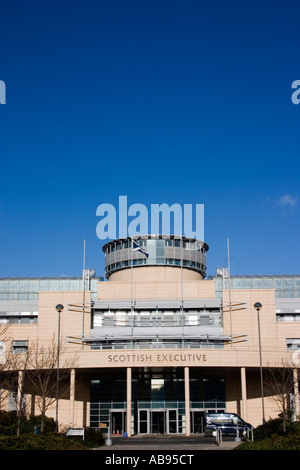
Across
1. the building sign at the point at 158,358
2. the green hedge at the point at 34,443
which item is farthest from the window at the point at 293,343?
the green hedge at the point at 34,443

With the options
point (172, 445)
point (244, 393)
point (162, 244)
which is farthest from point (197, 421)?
point (162, 244)

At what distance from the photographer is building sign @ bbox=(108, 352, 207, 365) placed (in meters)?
55.9

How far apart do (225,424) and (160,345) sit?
39.0 ft

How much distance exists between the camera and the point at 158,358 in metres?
55.9

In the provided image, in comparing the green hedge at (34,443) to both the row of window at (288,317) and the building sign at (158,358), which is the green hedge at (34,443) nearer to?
the building sign at (158,358)

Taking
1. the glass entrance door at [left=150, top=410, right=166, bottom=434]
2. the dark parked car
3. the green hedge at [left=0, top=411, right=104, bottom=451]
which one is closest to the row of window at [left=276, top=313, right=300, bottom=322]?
the glass entrance door at [left=150, top=410, right=166, bottom=434]

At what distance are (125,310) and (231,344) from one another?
12.5 metres

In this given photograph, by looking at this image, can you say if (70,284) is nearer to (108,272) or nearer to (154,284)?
(108,272)

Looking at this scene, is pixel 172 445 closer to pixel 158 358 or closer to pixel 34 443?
pixel 158 358

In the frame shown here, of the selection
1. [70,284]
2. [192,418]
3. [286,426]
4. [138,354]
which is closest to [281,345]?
[192,418]

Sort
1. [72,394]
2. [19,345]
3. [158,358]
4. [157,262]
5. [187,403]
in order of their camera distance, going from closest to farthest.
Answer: [187,403], [158,358], [72,394], [19,345], [157,262]

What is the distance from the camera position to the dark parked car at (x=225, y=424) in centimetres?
5058

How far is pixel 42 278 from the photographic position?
2918 inches

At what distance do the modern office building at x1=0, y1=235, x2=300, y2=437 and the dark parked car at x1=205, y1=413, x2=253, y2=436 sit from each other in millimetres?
3054
